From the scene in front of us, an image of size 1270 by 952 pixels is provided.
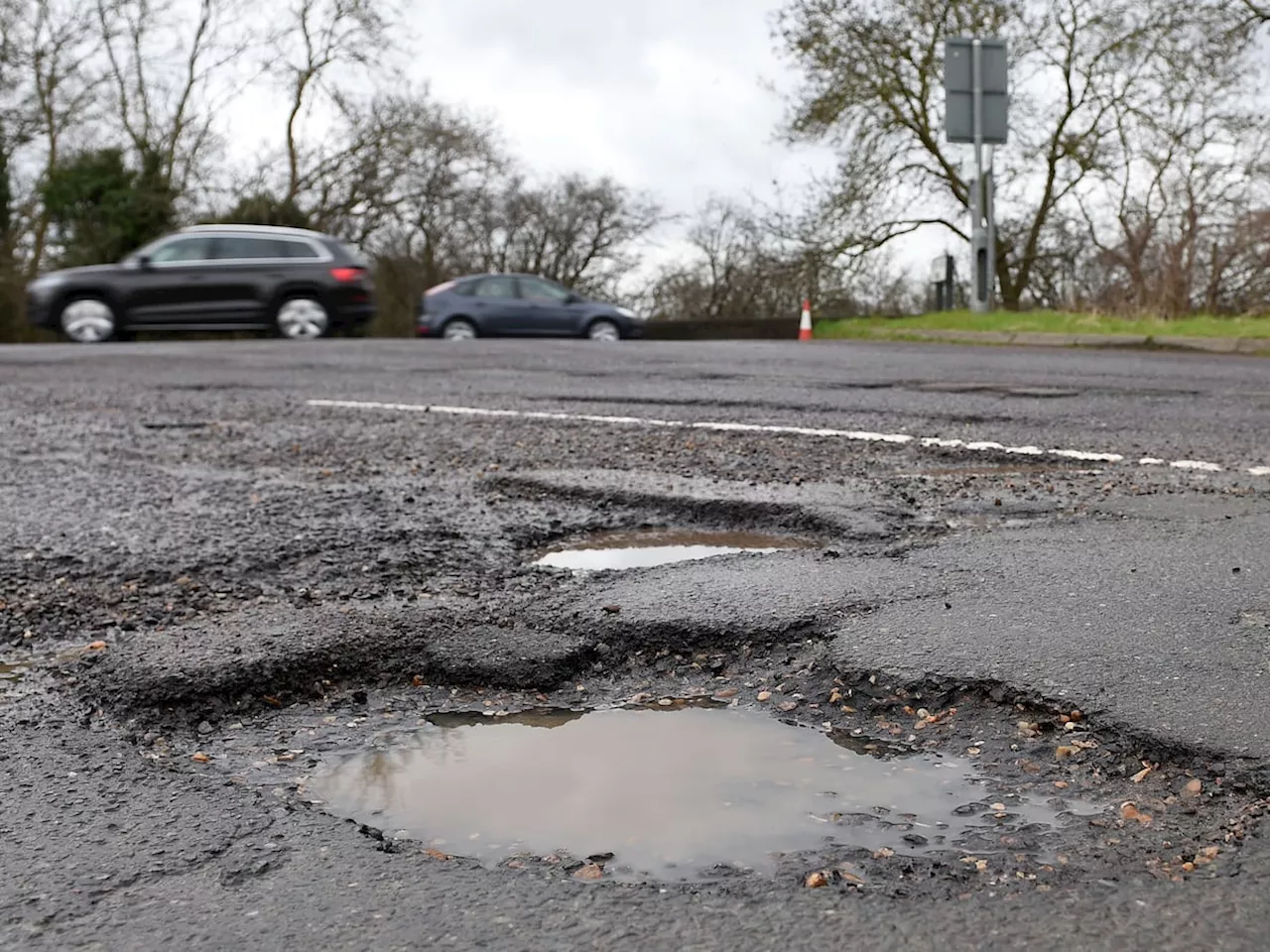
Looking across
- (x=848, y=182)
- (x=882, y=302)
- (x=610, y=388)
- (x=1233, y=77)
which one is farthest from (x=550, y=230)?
(x=610, y=388)

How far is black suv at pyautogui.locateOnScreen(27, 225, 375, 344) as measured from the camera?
58.5 feet

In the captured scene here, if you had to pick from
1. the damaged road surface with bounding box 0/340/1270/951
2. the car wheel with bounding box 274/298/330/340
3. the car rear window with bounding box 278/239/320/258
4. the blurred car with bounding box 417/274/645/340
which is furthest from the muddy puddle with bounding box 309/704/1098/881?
the blurred car with bounding box 417/274/645/340

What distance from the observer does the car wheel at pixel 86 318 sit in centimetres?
1778

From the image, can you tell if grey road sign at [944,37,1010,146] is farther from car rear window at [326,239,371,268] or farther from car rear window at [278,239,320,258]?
car rear window at [278,239,320,258]

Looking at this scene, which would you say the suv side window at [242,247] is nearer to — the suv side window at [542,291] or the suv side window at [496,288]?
the suv side window at [496,288]

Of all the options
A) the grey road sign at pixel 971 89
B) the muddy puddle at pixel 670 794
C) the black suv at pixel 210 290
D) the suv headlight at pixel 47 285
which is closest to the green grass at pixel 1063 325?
the grey road sign at pixel 971 89

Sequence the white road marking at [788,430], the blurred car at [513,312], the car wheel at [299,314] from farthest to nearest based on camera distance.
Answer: the blurred car at [513,312] < the car wheel at [299,314] < the white road marking at [788,430]

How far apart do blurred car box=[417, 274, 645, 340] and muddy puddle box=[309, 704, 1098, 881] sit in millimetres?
19290

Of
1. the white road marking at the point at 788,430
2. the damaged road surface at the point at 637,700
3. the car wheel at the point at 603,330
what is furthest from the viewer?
the car wheel at the point at 603,330

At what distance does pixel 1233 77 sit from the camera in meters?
23.7

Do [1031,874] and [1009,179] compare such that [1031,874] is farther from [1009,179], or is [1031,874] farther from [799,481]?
[1009,179]

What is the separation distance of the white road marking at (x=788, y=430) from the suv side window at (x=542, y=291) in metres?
14.2

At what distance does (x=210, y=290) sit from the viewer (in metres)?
18.0

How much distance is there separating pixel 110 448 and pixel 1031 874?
5157 mm
